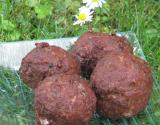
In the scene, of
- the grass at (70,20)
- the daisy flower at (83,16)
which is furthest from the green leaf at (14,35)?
the daisy flower at (83,16)

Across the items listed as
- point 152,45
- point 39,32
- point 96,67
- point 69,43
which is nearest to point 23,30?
point 39,32

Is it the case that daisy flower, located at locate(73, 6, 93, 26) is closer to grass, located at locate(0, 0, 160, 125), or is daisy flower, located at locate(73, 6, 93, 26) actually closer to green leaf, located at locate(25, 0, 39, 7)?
grass, located at locate(0, 0, 160, 125)

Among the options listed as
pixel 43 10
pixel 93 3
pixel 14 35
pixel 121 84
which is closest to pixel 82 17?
pixel 93 3

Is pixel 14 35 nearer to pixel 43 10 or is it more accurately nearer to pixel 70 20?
pixel 43 10

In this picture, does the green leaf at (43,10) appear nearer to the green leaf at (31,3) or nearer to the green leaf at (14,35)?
the green leaf at (31,3)

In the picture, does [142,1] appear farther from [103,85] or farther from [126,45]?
[103,85]

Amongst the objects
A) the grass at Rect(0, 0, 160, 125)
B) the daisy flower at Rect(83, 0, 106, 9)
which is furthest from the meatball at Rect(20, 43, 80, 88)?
the daisy flower at Rect(83, 0, 106, 9)
